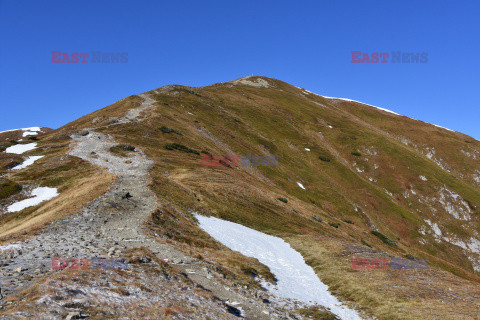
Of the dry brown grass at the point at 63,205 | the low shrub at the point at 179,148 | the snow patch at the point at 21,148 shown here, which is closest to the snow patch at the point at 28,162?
the snow patch at the point at 21,148

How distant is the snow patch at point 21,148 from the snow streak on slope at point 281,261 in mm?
45125

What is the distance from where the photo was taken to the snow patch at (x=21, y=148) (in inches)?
2130

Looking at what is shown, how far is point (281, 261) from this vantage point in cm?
2814

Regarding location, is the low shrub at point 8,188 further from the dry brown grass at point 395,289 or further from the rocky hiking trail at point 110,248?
the dry brown grass at point 395,289

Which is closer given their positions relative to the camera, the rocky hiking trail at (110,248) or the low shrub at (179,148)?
the rocky hiking trail at (110,248)

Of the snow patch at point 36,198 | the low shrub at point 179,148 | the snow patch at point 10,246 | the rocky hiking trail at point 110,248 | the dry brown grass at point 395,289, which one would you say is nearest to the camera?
the rocky hiking trail at point 110,248

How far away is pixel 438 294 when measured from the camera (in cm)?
2164

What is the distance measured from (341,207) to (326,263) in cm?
4412

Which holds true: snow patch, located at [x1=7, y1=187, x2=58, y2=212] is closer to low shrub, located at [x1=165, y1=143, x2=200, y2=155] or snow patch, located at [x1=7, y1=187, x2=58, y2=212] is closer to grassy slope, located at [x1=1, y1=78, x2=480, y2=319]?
grassy slope, located at [x1=1, y1=78, x2=480, y2=319]

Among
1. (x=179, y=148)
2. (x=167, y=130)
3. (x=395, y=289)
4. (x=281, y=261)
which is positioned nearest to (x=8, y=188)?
(x=179, y=148)

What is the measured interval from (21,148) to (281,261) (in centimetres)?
5886

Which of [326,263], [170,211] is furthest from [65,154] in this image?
[326,263]

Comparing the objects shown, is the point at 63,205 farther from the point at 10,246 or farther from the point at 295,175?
the point at 295,175

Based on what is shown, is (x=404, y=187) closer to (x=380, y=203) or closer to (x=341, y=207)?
(x=380, y=203)
